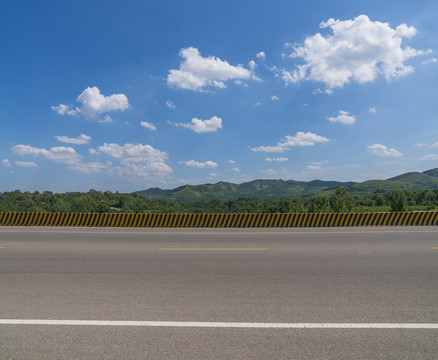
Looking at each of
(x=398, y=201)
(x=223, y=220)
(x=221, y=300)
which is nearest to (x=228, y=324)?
(x=221, y=300)

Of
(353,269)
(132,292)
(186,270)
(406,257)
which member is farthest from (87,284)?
(406,257)

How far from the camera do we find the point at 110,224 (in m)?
→ 16.6

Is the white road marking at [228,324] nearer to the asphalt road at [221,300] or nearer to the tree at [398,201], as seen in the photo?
the asphalt road at [221,300]

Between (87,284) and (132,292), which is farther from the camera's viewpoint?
(87,284)

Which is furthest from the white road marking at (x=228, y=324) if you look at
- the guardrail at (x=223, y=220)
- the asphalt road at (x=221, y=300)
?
the guardrail at (x=223, y=220)

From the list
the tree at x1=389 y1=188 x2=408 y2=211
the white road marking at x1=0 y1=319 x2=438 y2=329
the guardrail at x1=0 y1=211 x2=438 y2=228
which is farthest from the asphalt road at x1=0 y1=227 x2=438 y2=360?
the tree at x1=389 y1=188 x2=408 y2=211

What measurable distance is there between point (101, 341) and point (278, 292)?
2968mm

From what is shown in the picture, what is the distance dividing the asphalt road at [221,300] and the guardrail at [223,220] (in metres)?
6.96

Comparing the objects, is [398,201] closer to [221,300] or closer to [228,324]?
[221,300]

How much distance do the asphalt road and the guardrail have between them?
22.8ft

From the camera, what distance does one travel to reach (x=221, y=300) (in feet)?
14.8

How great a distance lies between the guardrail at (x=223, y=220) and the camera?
50.4 ft

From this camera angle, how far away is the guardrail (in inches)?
605

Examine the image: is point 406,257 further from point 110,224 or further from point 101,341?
point 110,224
